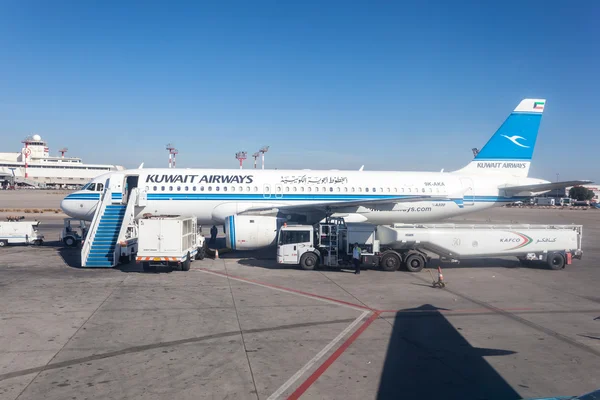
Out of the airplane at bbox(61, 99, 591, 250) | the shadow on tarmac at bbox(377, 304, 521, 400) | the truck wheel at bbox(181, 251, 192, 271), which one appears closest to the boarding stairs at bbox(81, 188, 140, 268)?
the airplane at bbox(61, 99, 591, 250)

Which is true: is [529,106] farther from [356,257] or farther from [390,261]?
[356,257]

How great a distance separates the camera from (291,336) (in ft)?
37.7

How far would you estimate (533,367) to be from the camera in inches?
378

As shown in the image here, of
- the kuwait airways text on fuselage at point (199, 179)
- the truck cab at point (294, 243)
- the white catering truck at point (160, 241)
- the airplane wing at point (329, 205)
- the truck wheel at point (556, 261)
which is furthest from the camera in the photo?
the kuwait airways text on fuselage at point (199, 179)

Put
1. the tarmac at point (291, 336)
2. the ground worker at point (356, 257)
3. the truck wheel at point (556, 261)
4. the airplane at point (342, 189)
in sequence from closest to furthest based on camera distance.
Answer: the tarmac at point (291, 336)
the ground worker at point (356, 257)
the truck wheel at point (556, 261)
the airplane at point (342, 189)

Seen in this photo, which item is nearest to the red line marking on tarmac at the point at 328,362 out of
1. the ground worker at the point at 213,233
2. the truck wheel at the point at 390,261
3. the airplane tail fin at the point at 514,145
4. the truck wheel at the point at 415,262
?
the truck wheel at the point at 390,261

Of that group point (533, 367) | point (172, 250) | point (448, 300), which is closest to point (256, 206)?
point (172, 250)

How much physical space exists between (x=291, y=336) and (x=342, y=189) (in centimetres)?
1770

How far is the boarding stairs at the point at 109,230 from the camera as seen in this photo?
20984 mm

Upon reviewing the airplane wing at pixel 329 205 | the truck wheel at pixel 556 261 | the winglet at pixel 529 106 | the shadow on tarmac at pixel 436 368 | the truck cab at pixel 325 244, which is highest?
the winglet at pixel 529 106

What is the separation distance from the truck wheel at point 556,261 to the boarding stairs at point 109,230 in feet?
67.2

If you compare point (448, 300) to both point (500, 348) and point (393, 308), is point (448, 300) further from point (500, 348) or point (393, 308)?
point (500, 348)

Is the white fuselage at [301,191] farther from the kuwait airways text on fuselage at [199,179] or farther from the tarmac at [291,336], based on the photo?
the tarmac at [291,336]

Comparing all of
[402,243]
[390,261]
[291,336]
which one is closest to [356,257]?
[390,261]
